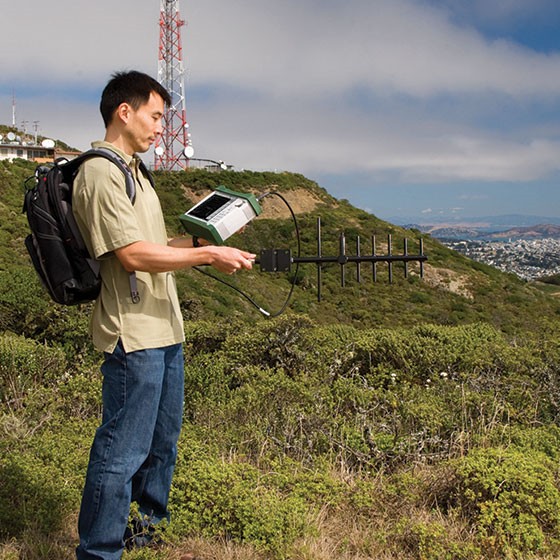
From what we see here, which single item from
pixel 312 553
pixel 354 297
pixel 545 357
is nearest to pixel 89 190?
pixel 312 553

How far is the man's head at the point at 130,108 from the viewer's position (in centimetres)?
230

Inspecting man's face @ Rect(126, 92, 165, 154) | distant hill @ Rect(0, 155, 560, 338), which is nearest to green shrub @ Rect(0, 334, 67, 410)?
man's face @ Rect(126, 92, 165, 154)

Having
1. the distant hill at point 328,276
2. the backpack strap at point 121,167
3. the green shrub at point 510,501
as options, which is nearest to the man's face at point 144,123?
the backpack strap at point 121,167

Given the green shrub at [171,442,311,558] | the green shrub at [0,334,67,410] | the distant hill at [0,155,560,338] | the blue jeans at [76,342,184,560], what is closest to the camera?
the blue jeans at [76,342,184,560]

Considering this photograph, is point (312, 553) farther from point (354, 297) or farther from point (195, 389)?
point (354, 297)

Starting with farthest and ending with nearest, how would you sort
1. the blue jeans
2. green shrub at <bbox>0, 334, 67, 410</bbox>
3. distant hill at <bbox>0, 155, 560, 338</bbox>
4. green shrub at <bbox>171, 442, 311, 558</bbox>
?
distant hill at <bbox>0, 155, 560, 338</bbox> → green shrub at <bbox>0, 334, 67, 410</bbox> → green shrub at <bbox>171, 442, 311, 558</bbox> → the blue jeans

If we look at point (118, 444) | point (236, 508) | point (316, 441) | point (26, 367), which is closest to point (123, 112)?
point (118, 444)

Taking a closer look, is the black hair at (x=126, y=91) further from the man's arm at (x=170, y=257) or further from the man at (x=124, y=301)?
the man's arm at (x=170, y=257)

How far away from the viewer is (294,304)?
25.6 m

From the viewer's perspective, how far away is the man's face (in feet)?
7.60

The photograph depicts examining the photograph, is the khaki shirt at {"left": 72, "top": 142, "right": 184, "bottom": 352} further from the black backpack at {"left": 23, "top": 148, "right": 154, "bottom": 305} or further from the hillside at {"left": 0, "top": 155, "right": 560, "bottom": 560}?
the hillside at {"left": 0, "top": 155, "right": 560, "bottom": 560}

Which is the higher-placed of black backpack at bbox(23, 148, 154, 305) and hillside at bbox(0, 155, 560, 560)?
black backpack at bbox(23, 148, 154, 305)

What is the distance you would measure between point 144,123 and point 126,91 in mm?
126

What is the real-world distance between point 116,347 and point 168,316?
0.23 m
